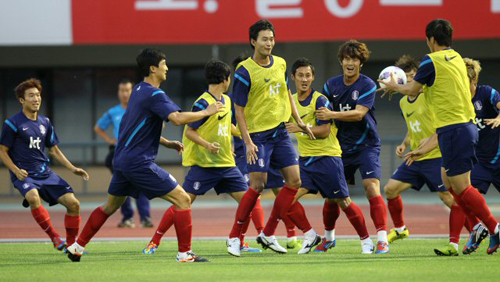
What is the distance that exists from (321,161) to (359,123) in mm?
589

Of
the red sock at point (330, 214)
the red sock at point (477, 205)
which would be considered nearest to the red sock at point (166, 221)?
the red sock at point (330, 214)

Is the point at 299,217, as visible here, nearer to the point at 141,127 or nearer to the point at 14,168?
the point at 141,127

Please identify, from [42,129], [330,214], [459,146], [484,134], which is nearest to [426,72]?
[459,146]

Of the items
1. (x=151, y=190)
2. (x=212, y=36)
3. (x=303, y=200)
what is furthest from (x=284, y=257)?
(x=303, y=200)

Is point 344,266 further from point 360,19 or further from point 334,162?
point 360,19

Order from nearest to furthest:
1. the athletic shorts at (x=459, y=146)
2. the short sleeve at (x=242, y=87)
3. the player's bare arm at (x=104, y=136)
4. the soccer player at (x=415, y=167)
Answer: the athletic shorts at (x=459, y=146)
the short sleeve at (x=242, y=87)
the soccer player at (x=415, y=167)
the player's bare arm at (x=104, y=136)

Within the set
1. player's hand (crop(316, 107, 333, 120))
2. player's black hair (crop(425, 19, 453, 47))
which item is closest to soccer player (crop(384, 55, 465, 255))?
player's hand (crop(316, 107, 333, 120))

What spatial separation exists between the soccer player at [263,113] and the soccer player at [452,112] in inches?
49.7

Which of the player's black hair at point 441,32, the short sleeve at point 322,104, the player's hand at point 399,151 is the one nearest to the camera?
the player's black hair at point 441,32

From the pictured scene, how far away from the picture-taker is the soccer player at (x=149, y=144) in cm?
813

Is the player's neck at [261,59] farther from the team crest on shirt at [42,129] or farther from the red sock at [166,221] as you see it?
the team crest on shirt at [42,129]

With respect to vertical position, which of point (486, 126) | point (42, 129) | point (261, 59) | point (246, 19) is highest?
point (246, 19)

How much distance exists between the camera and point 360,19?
17.0 m

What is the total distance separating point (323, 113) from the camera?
9102 millimetres
